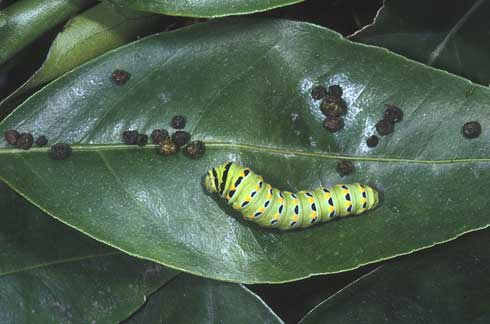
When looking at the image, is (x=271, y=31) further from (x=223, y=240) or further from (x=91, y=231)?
(x=91, y=231)

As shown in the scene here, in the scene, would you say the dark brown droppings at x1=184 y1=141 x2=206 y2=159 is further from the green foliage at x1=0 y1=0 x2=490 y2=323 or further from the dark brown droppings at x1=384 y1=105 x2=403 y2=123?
the dark brown droppings at x1=384 y1=105 x2=403 y2=123

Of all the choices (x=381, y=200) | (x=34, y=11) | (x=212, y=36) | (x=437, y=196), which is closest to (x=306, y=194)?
(x=381, y=200)

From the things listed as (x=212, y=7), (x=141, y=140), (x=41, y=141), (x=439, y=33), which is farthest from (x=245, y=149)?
(x=439, y=33)

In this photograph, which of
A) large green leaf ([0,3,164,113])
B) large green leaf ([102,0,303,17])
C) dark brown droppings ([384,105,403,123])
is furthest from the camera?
large green leaf ([0,3,164,113])

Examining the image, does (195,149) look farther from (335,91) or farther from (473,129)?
(473,129)

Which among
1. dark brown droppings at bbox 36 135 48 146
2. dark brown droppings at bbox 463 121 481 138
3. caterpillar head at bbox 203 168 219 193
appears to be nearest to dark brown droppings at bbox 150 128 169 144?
caterpillar head at bbox 203 168 219 193

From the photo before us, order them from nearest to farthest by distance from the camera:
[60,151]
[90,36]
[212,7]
A: [212,7]
[60,151]
[90,36]

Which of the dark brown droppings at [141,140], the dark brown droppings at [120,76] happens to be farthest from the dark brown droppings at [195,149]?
the dark brown droppings at [120,76]
